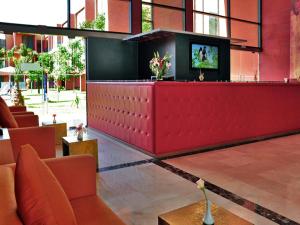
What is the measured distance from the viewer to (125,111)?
5004 millimetres

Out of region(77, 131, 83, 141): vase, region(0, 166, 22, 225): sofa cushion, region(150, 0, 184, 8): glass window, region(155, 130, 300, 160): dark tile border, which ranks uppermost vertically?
region(150, 0, 184, 8): glass window

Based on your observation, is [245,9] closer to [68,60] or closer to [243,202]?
[68,60]

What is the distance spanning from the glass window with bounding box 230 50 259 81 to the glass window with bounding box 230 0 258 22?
1.19m

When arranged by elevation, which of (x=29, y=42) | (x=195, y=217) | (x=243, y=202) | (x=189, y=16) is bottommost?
(x=243, y=202)

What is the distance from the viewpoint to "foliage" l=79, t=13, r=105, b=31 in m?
6.82

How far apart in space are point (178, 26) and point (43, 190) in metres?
7.94

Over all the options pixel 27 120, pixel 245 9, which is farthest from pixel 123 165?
pixel 245 9

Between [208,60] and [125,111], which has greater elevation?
[208,60]

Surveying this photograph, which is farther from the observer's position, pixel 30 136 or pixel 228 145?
pixel 228 145

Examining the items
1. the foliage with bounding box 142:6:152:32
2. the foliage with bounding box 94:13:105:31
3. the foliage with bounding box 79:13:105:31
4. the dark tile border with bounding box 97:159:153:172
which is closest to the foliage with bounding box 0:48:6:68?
the foliage with bounding box 79:13:105:31

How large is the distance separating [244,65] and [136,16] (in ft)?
15.8

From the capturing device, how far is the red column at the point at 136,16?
7543 mm

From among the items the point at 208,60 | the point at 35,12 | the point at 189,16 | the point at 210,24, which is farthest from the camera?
the point at 210,24

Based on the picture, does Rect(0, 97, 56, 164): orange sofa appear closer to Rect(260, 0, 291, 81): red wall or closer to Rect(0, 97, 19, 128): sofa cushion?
Rect(0, 97, 19, 128): sofa cushion
